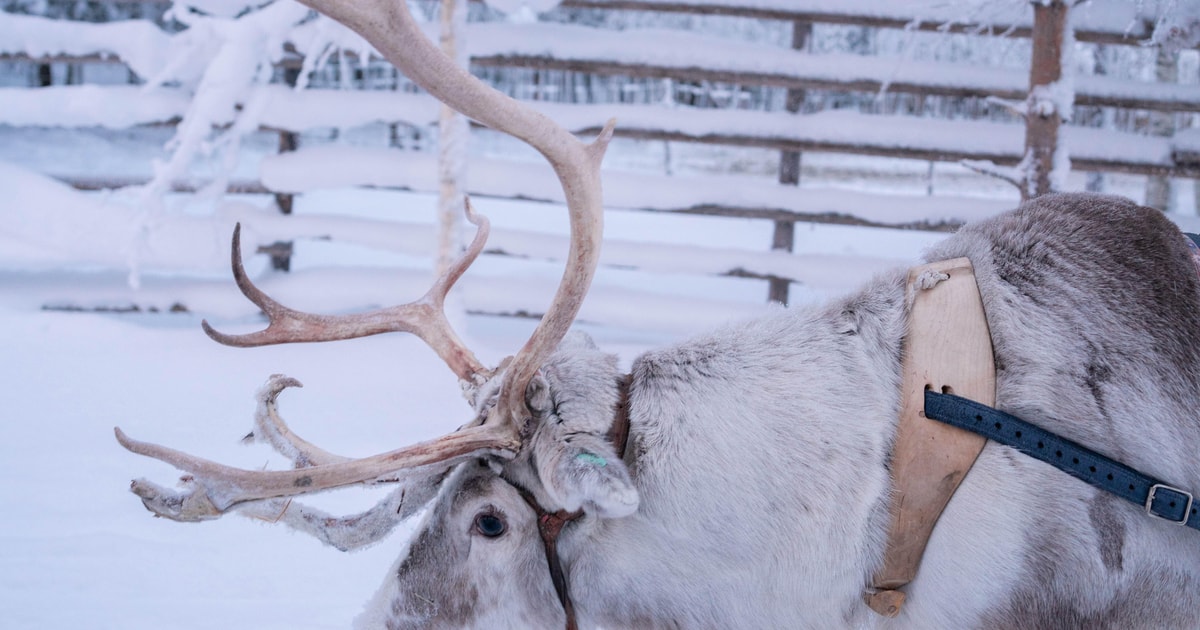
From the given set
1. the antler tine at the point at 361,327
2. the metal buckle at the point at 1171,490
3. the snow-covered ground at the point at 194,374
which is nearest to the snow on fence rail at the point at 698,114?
the snow-covered ground at the point at 194,374

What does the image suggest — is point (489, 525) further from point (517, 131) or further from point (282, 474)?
point (517, 131)

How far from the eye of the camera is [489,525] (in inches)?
68.6

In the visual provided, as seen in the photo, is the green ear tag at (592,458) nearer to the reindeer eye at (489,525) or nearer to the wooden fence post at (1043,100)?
the reindeer eye at (489,525)

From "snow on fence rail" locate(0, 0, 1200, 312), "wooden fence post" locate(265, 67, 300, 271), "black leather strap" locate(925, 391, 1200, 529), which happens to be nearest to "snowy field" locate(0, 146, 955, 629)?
"wooden fence post" locate(265, 67, 300, 271)

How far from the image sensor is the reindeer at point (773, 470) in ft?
5.23

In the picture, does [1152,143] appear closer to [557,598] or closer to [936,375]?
[936,375]

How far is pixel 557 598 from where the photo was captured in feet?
5.72

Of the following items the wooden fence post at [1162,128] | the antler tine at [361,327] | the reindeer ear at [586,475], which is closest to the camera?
the reindeer ear at [586,475]

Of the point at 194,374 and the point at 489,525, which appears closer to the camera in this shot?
the point at 489,525

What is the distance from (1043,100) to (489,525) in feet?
13.0

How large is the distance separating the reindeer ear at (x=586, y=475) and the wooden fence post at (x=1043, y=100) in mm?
3756

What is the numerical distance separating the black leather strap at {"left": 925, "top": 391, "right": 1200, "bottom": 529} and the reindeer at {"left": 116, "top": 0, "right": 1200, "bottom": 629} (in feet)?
0.09

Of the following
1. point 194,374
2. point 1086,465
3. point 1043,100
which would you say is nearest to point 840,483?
point 1086,465

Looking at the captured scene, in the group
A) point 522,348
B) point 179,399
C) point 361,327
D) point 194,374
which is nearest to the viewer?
point 522,348
